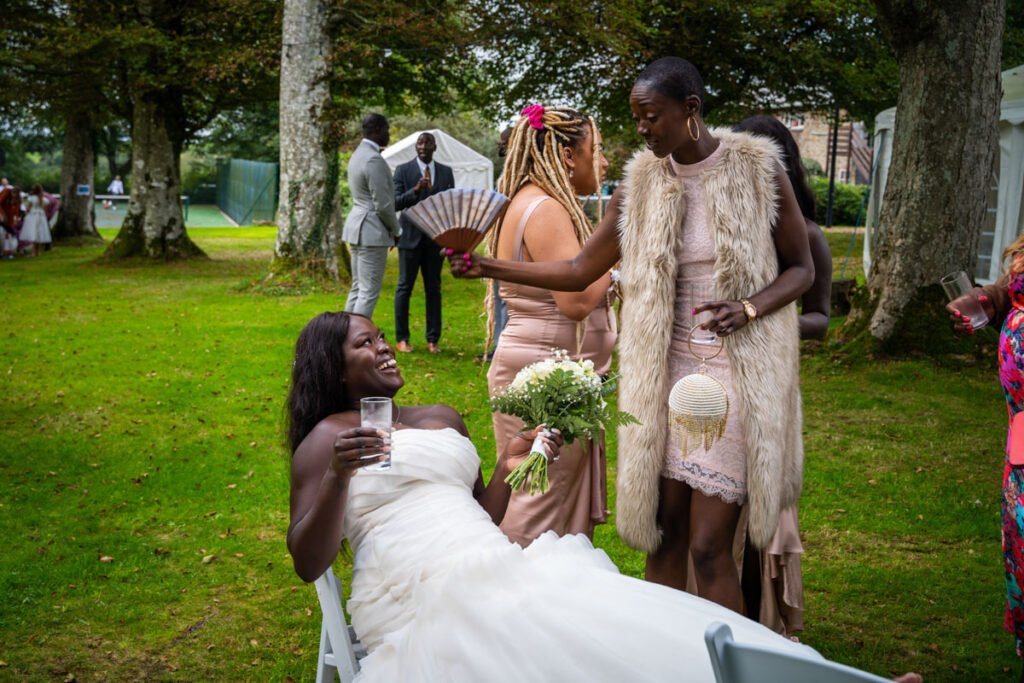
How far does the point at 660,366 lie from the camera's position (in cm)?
352

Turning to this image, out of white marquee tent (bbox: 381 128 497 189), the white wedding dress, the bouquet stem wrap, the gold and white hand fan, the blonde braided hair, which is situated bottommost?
the white wedding dress

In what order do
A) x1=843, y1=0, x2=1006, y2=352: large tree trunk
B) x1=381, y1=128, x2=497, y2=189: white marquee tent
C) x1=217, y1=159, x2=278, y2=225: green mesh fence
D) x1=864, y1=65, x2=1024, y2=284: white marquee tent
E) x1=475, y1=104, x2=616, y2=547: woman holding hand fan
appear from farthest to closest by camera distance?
x1=217, y1=159, x2=278, y2=225: green mesh fence
x1=381, y1=128, x2=497, y2=189: white marquee tent
x1=864, y1=65, x2=1024, y2=284: white marquee tent
x1=843, y1=0, x2=1006, y2=352: large tree trunk
x1=475, y1=104, x2=616, y2=547: woman holding hand fan

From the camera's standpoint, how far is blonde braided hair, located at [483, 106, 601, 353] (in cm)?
421

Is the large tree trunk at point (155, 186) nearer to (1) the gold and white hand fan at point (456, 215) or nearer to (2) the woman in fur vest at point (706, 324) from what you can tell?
(1) the gold and white hand fan at point (456, 215)

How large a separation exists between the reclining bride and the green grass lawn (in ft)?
4.88

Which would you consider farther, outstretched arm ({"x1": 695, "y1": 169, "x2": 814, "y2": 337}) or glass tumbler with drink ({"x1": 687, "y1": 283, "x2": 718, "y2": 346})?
glass tumbler with drink ({"x1": 687, "y1": 283, "x2": 718, "y2": 346})

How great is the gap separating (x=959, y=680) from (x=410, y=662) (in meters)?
2.71

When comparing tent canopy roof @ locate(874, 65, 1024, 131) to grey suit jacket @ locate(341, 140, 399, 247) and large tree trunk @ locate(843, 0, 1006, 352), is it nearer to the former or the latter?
large tree trunk @ locate(843, 0, 1006, 352)

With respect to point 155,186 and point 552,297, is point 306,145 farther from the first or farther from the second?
point 552,297

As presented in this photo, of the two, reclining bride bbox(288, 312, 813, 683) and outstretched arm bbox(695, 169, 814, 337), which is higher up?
outstretched arm bbox(695, 169, 814, 337)

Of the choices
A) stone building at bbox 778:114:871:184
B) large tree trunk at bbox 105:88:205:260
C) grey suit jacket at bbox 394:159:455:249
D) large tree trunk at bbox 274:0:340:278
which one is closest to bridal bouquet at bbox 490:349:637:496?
grey suit jacket at bbox 394:159:455:249

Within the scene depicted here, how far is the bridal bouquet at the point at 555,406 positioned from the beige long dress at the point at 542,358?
0.63m

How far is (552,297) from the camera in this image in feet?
13.9

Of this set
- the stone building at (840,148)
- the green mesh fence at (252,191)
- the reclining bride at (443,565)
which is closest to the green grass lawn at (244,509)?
the reclining bride at (443,565)
